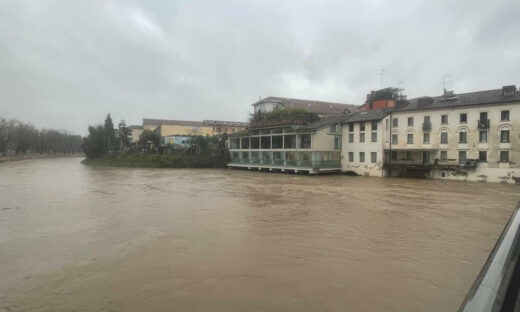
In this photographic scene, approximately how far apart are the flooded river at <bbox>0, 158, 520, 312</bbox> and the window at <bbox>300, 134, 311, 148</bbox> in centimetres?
2148

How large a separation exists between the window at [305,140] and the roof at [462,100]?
10507 millimetres

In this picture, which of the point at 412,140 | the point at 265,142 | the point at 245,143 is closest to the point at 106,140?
the point at 245,143

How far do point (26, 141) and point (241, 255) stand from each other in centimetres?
9556

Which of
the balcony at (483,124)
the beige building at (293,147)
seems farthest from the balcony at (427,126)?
the beige building at (293,147)

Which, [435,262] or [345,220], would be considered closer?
[435,262]

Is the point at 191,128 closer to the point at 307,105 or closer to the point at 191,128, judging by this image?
the point at 191,128

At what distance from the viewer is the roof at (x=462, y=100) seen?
29.6 metres

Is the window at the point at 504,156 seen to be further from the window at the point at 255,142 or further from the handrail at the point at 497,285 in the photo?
the handrail at the point at 497,285

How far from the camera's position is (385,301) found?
6816 millimetres

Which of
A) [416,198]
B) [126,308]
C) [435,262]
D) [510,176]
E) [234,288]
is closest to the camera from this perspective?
[126,308]

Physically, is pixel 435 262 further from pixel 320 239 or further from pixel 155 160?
pixel 155 160

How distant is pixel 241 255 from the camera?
31.3ft

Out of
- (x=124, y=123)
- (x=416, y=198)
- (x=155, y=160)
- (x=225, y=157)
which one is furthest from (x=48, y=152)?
(x=416, y=198)

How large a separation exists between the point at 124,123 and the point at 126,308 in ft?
242
